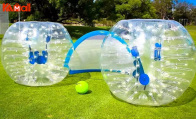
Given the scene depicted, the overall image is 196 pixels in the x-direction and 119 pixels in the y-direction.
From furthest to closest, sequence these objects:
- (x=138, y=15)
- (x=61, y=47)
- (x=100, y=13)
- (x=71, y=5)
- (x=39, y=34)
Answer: (x=138, y=15)
(x=100, y=13)
(x=71, y=5)
(x=61, y=47)
(x=39, y=34)

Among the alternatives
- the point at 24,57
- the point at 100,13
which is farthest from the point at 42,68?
the point at 100,13

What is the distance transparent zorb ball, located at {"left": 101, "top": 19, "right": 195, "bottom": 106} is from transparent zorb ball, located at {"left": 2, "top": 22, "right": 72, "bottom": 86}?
1591 millimetres

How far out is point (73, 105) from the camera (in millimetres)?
3865

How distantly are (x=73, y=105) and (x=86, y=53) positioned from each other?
2.53 m

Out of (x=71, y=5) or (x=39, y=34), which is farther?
(x=71, y=5)

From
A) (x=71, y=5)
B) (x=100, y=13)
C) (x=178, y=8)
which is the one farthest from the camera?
(x=178, y=8)

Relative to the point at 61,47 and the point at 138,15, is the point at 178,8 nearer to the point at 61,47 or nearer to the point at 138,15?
the point at 138,15

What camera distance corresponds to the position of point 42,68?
4703 millimetres

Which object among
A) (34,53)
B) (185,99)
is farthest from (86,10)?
(185,99)

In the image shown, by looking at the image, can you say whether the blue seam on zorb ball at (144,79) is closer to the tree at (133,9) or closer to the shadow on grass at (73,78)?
the shadow on grass at (73,78)

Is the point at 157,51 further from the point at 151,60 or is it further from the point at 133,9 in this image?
the point at 133,9

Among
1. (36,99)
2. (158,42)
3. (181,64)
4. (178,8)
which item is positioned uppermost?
(178,8)

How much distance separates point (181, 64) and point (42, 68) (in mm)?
2941

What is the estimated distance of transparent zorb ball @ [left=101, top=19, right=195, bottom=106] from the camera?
3.50 m
